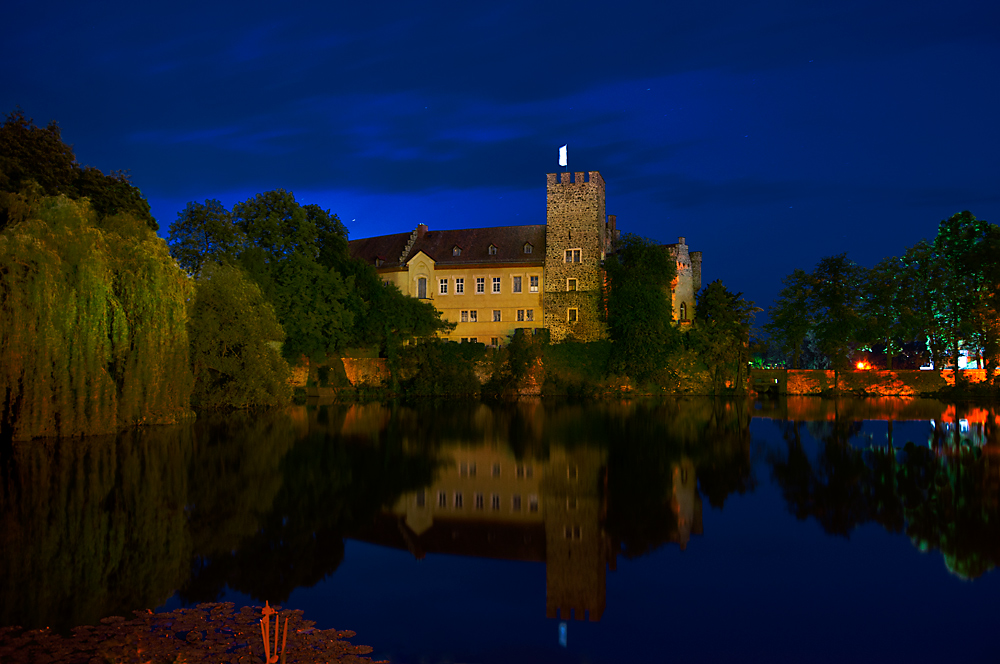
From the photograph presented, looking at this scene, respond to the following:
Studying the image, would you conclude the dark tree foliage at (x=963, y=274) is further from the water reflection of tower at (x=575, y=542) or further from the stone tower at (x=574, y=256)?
the water reflection of tower at (x=575, y=542)

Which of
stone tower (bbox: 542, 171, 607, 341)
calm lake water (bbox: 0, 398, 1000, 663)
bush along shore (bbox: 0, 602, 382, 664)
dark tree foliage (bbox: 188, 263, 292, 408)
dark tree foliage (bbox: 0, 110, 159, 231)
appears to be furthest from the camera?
stone tower (bbox: 542, 171, 607, 341)

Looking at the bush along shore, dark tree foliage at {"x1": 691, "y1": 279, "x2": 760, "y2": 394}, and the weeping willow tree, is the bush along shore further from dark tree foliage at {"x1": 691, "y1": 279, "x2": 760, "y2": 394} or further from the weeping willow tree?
dark tree foliage at {"x1": 691, "y1": 279, "x2": 760, "y2": 394}

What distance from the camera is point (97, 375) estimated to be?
22438 millimetres

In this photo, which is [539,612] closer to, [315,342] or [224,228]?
[315,342]

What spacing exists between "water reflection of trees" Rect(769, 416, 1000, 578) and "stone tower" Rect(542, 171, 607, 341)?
3292cm

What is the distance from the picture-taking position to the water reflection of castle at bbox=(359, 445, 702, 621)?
9820 mm

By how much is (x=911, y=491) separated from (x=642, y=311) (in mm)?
37782

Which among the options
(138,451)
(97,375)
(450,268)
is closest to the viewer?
(138,451)

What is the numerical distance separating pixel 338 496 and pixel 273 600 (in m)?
6.10

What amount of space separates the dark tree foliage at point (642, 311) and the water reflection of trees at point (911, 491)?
2809 centimetres

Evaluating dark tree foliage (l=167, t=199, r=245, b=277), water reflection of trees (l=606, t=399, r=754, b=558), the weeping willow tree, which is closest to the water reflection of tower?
water reflection of trees (l=606, t=399, r=754, b=558)

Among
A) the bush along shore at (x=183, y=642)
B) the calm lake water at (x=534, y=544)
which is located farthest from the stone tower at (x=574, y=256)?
the bush along shore at (x=183, y=642)

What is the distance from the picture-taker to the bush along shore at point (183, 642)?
6621mm

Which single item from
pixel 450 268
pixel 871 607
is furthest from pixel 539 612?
pixel 450 268
